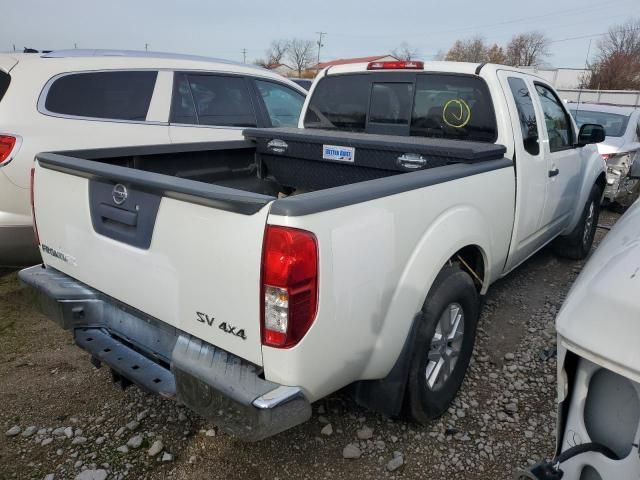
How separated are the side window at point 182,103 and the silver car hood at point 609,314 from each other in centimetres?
419

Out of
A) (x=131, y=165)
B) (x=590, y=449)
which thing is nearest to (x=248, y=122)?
(x=131, y=165)

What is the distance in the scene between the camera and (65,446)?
2.45 metres

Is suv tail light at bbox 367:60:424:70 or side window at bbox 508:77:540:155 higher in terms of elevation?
suv tail light at bbox 367:60:424:70

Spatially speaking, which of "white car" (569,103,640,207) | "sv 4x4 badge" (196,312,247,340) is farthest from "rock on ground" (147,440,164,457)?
"white car" (569,103,640,207)

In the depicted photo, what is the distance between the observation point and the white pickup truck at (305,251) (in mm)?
1752

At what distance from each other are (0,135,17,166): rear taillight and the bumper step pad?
1.83 metres

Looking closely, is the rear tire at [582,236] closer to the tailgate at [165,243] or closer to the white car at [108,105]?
the white car at [108,105]

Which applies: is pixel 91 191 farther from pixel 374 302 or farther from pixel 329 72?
pixel 329 72

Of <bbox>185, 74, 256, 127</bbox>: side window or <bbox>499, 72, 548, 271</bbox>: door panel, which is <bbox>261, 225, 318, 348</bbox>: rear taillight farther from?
<bbox>185, 74, 256, 127</bbox>: side window

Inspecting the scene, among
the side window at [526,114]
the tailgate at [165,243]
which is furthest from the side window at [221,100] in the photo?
the side window at [526,114]

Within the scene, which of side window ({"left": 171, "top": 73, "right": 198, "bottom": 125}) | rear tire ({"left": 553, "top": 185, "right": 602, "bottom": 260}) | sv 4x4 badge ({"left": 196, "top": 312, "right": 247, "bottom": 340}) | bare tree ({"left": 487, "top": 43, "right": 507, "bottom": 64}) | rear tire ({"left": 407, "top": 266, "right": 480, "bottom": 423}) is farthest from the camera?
bare tree ({"left": 487, "top": 43, "right": 507, "bottom": 64})

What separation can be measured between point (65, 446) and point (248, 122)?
3.81 meters

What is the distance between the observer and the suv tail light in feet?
11.9

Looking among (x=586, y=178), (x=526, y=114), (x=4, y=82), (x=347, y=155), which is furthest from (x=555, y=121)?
(x=4, y=82)
